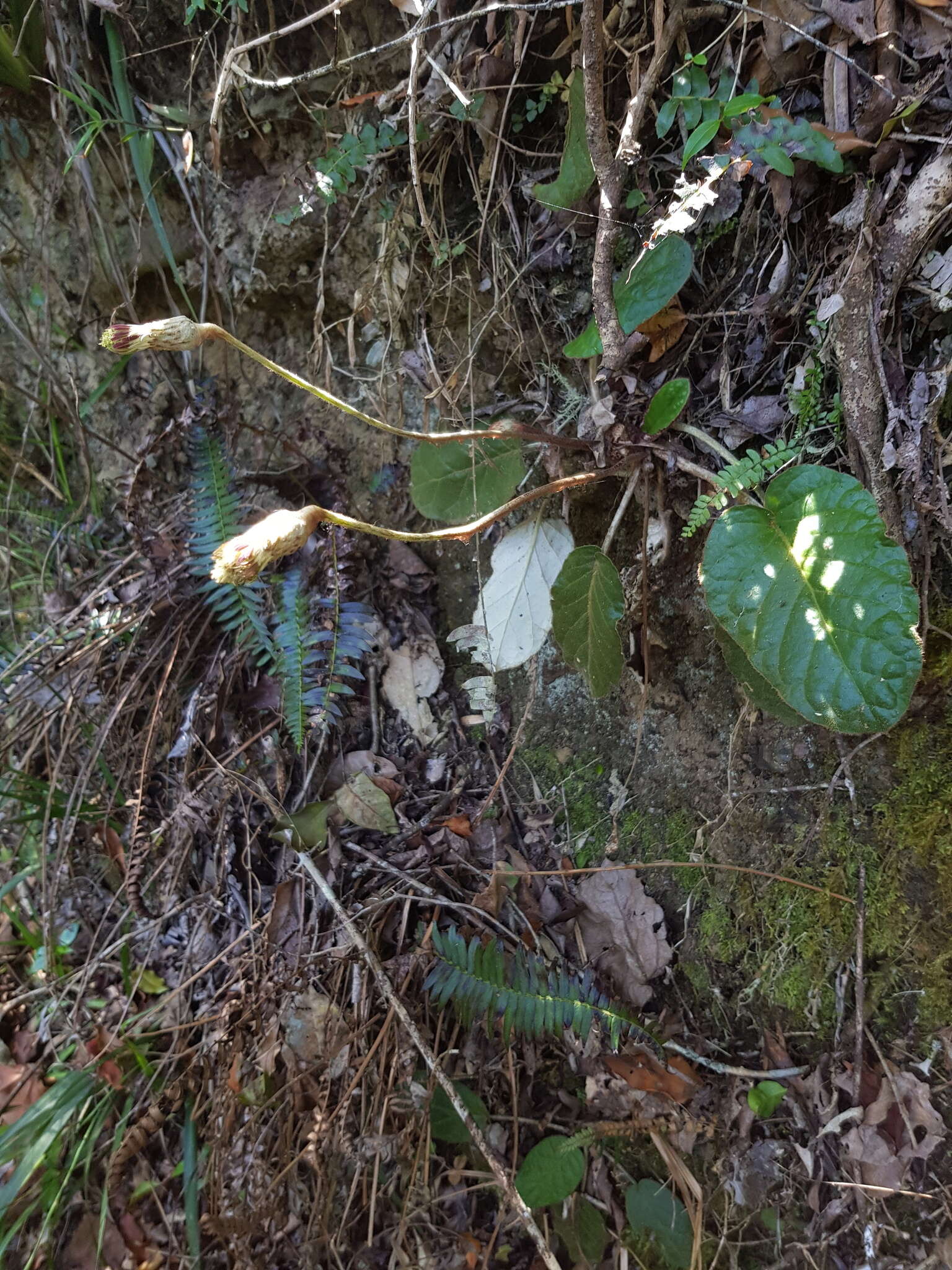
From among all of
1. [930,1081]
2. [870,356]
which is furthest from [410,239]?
[930,1081]

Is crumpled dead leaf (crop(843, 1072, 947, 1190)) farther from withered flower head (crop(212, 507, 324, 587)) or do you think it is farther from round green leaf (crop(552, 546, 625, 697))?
withered flower head (crop(212, 507, 324, 587))

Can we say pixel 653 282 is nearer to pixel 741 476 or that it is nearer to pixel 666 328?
pixel 666 328

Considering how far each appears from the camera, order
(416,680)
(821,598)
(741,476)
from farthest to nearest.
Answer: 1. (416,680)
2. (741,476)
3. (821,598)

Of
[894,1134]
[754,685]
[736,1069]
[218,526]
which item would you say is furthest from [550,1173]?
[218,526]

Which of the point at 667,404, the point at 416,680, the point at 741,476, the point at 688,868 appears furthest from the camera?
the point at 416,680

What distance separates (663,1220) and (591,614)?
3.86 feet

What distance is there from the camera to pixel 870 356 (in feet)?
3.51

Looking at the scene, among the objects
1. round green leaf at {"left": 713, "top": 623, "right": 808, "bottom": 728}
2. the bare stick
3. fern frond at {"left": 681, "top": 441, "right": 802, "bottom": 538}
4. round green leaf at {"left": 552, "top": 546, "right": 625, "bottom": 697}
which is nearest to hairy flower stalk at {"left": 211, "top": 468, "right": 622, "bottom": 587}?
round green leaf at {"left": 552, "top": 546, "right": 625, "bottom": 697}

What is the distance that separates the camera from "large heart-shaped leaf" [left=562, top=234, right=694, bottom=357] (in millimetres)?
1152

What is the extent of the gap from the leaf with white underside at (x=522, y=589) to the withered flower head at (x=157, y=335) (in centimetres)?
70

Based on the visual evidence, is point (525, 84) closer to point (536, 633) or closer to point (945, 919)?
point (536, 633)

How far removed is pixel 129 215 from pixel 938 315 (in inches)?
75.3

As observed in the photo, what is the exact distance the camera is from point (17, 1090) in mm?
1718

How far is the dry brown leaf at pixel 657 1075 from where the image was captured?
Result: 52.0 inches
